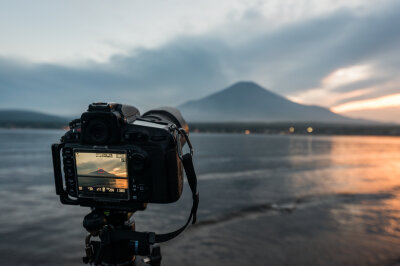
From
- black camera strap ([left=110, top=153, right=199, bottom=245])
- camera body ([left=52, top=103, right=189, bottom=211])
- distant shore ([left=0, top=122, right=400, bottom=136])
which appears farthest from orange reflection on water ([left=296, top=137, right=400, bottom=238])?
distant shore ([left=0, top=122, right=400, bottom=136])

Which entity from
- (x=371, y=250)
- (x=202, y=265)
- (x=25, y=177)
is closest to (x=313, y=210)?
(x=371, y=250)

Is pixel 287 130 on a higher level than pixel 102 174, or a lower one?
lower

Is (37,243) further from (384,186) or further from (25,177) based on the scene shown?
(384,186)

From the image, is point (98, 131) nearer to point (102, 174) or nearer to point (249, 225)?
point (102, 174)

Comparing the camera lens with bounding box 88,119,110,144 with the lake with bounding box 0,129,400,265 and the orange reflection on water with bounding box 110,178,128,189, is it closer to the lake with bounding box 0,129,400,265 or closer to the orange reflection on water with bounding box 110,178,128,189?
the orange reflection on water with bounding box 110,178,128,189

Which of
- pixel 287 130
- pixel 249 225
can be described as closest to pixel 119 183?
pixel 249 225

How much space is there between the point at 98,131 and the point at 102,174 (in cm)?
24

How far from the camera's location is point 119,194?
1.43 metres

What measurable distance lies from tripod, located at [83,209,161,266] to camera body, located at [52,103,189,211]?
0.39ft

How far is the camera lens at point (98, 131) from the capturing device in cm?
140

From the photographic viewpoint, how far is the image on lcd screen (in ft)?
4.62

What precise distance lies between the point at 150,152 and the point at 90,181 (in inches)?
15.3

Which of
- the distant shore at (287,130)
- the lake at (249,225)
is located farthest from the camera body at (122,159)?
the distant shore at (287,130)

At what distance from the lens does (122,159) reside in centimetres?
140
